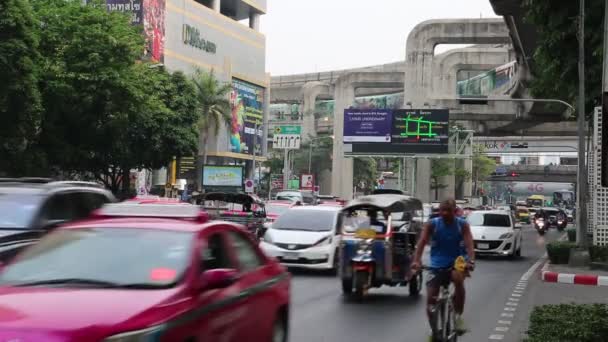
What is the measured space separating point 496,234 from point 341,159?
40.8 metres

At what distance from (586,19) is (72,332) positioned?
1604 centimetres

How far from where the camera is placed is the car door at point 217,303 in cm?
601

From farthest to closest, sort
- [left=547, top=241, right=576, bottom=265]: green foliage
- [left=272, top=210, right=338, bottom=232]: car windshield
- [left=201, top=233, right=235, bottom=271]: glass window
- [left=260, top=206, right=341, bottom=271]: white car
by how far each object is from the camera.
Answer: [left=547, top=241, right=576, bottom=265]: green foliage → [left=272, top=210, right=338, bottom=232]: car windshield → [left=260, top=206, right=341, bottom=271]: white car → [left=201, top=233, right=235, bottom=271]: glass window

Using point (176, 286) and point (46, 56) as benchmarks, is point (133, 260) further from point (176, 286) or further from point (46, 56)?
point (46, 56)

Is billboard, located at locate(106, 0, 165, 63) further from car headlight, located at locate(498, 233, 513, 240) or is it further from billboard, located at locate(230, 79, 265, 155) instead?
car headlight, located at locate(498, 233, 513, 240)

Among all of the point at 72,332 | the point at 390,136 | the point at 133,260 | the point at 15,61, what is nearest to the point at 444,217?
the point at 133,260

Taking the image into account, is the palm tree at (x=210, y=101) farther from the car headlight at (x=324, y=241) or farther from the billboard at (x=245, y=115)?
the car headlight at (x=324, y=241)

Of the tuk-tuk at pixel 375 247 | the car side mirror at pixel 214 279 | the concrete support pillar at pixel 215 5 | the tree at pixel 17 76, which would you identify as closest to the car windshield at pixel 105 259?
the car side mirror at pixel 214 279

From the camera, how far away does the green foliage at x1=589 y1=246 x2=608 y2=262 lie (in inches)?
903

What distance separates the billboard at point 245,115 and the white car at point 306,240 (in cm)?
5781

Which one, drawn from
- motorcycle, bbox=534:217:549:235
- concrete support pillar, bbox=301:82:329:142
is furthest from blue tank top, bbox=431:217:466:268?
concrete support pillar, bbox=301:82:329:142

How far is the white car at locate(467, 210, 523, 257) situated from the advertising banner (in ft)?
67.8

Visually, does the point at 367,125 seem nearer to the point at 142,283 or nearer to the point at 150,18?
the point at 150,18

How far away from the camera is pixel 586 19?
1855cm
